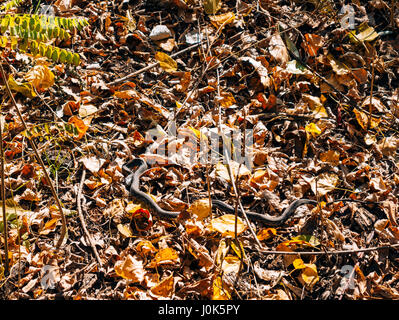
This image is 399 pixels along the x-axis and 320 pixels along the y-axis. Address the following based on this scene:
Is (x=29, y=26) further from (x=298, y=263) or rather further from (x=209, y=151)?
(x=298, y=263)

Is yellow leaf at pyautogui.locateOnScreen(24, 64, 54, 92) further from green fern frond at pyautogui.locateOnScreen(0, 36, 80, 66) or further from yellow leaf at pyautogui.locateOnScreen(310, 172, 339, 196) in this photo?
yellow leaf at pyautogui.locateOnScreen(310, 172, 339, 196)

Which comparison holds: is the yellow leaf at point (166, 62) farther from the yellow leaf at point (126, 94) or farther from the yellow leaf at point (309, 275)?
the yellow leaf at point (309, 275)

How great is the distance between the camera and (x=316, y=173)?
3.21m

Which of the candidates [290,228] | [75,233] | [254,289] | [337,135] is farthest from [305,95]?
[75,233]

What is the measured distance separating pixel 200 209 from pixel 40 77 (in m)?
1.98

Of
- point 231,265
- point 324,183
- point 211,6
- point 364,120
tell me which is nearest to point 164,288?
point 231,265

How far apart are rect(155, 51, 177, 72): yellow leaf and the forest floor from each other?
1cm

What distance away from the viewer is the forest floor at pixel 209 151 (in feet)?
8.75

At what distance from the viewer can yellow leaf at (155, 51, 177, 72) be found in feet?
12.2

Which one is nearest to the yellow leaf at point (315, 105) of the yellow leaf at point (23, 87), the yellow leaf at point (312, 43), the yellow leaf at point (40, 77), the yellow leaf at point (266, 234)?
the yellow leaf at point (312, 43)

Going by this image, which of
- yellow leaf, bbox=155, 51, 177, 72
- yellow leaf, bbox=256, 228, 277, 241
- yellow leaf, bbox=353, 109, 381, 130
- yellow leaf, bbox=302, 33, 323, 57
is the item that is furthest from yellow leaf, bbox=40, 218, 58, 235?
yellow leaf, bbox=302, 33, 323, 57

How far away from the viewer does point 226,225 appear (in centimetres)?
282
